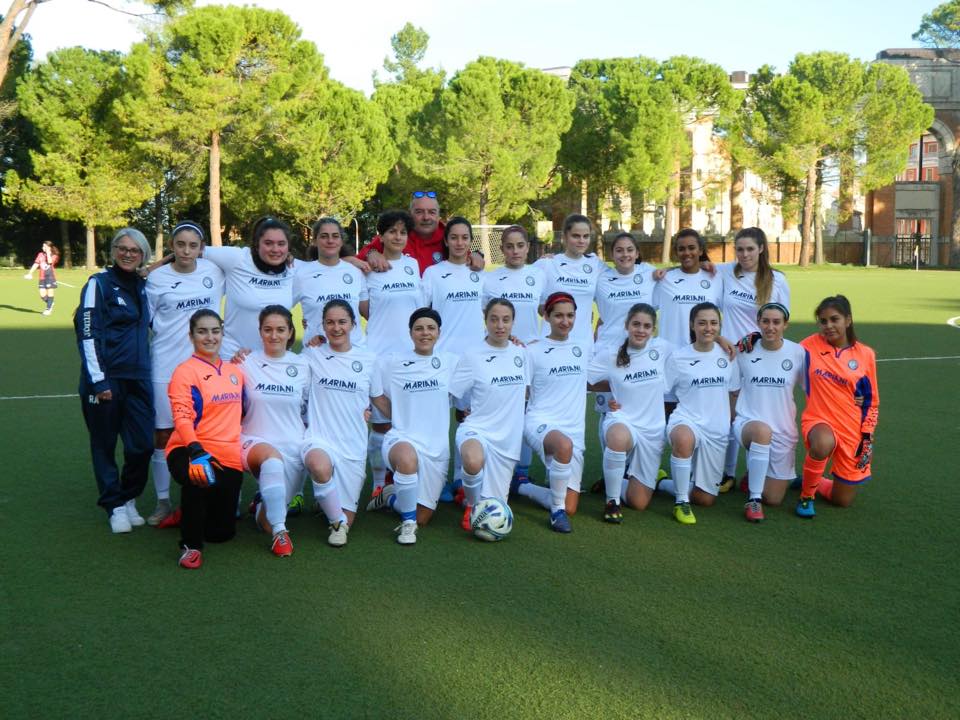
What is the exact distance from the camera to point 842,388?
5895 mm

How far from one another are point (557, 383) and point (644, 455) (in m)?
0.71

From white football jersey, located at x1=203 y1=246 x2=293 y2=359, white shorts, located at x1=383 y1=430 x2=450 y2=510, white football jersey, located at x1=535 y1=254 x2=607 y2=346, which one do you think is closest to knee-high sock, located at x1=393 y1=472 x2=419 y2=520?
white shorts, located at x1=383 y1=430 x2=450 y2=510

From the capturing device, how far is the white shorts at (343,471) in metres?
5.27

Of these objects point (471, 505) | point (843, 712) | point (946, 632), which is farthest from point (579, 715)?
point (471, 505)

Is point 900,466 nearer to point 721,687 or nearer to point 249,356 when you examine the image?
point 721,687

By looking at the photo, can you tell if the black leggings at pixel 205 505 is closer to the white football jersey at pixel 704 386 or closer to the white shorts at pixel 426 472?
the white shorts at pixel 426 472

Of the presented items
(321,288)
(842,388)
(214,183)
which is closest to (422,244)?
(321,288)

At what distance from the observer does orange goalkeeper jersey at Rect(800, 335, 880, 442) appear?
Result: 5.86 metres

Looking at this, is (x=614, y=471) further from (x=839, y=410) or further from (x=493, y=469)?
(x=839, y=410)

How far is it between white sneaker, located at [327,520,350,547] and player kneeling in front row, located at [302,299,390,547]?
0.23ft

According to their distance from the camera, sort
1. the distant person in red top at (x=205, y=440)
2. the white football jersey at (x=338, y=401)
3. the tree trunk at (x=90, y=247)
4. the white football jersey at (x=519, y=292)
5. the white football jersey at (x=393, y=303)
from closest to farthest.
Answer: the distant person in red top at (x=205, y=440), the white football jersey at (x=338, y=401), the white football jersey at (x=393, y=303), the white football jersey at (x=519, y=292), the tree trunk at (x=90, y=247)

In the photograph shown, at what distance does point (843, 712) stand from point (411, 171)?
41.7 metres

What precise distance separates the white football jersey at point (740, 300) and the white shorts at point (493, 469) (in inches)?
85.1

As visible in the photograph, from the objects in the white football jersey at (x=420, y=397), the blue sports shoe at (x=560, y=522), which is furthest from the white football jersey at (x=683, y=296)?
the white football jersey at (x=420, y=397)
